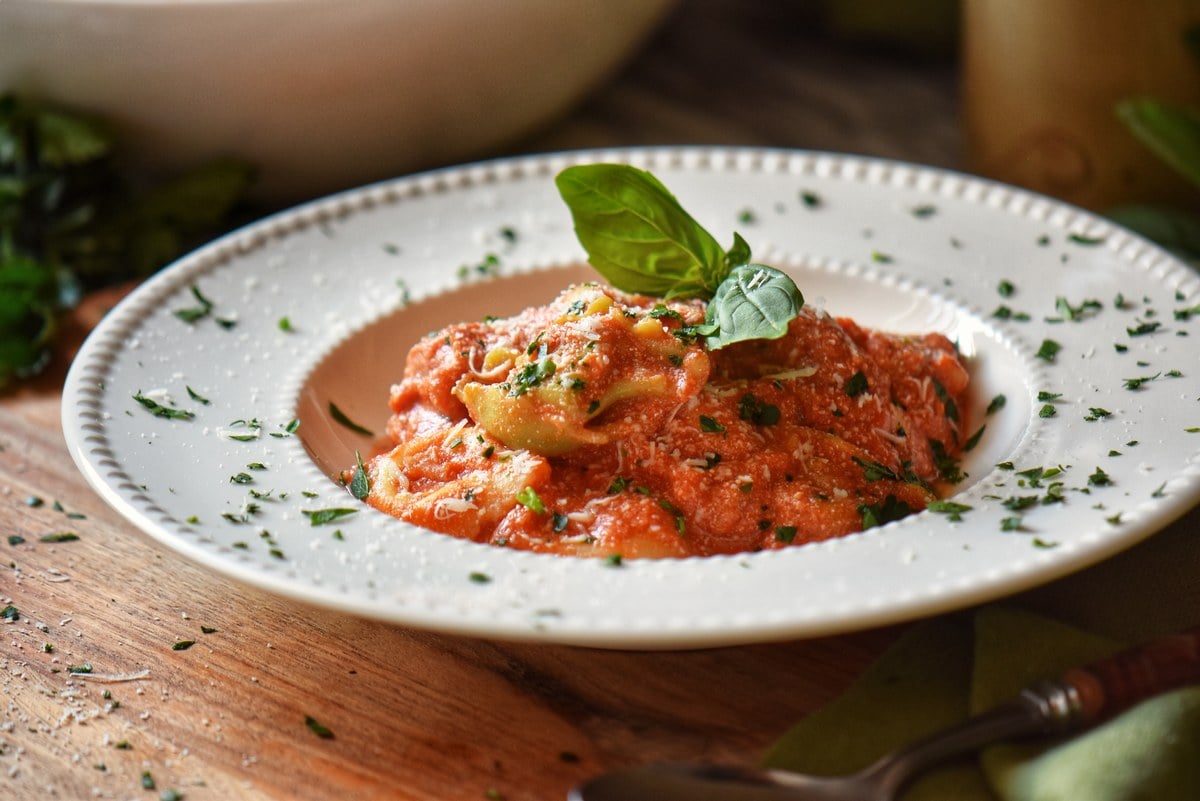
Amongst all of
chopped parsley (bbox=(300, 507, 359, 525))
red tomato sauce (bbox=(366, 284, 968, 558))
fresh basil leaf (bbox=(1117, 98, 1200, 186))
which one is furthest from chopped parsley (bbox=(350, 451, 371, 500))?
fresh basil leaf (bbox=(1117, 98, 1200, 186))

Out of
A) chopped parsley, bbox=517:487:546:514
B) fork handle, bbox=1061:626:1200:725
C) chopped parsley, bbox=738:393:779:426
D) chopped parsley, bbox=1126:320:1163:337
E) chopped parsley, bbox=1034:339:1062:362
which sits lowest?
chopped parsley, bbox=517:487:546:514

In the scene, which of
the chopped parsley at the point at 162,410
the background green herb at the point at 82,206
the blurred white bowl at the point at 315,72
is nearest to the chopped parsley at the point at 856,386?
the chopped parsley at the point at 162,410

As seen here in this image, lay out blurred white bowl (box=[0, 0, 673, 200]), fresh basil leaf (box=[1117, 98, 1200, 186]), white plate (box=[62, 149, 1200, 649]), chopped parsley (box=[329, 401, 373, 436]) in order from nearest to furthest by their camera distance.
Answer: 1. white plate (box=[62, 149, 1200, 649])
2. chopped parsley (box=[329, 401, 373, 436])
3. fresh basil leaf (box=[1117, 98, 1200, 186])
4. blurred white bowl (box=[0, 0, 673, 200])

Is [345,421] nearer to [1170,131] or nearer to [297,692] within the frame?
[297,692]

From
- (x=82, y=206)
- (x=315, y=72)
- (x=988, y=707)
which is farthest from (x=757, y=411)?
(x=82, y=206)

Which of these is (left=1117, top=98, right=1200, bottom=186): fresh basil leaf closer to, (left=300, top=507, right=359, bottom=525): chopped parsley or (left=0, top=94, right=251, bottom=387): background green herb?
(left=300, top=507, right=359, bottom=525): chopped parsley
